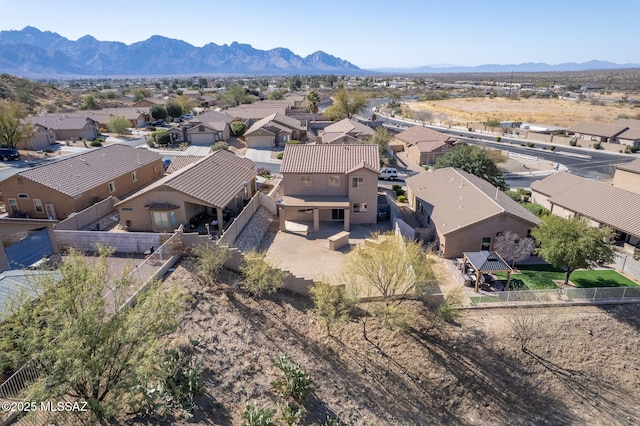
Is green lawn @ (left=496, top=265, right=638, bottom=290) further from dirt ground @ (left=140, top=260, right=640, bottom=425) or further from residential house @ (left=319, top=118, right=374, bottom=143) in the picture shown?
residential house @ (left=319, top=118, right=374, bottom=143)

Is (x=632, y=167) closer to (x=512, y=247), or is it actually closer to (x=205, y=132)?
(x=512, y=247)

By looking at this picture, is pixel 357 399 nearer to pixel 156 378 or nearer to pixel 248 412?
pixel 248 412

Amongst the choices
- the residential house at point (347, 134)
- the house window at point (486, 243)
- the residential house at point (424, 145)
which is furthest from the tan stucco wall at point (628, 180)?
the residential house at point (347, 134)

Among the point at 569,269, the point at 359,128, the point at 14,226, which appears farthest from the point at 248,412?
the point at 359,128

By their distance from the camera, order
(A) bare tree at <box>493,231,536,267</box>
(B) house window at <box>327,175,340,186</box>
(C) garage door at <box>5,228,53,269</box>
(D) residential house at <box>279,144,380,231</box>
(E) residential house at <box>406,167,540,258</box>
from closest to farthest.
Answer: (C) garage door at <box>5,228,53,269</box> < (A) bare tree at <box>493,231,536,267</box> < (E) residential house at <box>406,167,540,258</box> < (D) residential house at <box>279,144,380,231</box> < (B) house window at <box>327,175,340,186</box>

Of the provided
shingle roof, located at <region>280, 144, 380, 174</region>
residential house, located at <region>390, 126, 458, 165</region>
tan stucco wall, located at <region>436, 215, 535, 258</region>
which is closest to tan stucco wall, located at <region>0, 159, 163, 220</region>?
shingle roof, located at <region>280, 144, 380, 174</region>

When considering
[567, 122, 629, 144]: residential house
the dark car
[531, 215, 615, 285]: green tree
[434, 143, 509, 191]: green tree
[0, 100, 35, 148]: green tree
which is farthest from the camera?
[567, 122, 629, 144]: residential house
